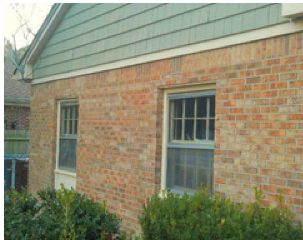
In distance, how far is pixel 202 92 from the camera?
6.06 meters

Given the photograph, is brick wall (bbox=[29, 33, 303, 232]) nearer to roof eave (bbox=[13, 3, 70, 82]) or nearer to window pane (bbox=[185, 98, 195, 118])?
window pane (bbox=[185, 98, 195, 118])

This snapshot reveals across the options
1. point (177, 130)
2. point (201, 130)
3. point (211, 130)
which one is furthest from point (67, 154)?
point (211, 130)

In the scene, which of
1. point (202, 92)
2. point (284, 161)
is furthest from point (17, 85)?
point (284, 161)

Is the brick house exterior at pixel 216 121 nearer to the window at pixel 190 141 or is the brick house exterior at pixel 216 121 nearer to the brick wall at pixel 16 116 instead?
the window at pixel 190 141

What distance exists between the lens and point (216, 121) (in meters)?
5.62

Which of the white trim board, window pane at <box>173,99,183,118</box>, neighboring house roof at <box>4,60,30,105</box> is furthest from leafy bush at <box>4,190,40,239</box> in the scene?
neighboring house roof at <box>4,60,30,105</box>

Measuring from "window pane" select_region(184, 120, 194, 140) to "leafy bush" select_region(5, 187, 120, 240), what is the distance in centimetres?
191

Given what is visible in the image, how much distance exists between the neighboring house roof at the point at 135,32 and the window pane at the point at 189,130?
3.23 ft

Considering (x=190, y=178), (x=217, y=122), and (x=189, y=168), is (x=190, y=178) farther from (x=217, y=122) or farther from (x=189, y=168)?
(x=217, y=122)

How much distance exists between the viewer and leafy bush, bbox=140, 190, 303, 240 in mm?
3982

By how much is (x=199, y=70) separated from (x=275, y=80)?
4.11 ft

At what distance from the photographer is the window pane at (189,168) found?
19.5 feet

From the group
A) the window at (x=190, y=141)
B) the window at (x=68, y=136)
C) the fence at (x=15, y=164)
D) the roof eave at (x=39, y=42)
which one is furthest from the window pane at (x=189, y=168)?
the fence at (x=15, y=164)

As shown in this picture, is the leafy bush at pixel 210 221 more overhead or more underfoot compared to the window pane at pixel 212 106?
more underfoot
